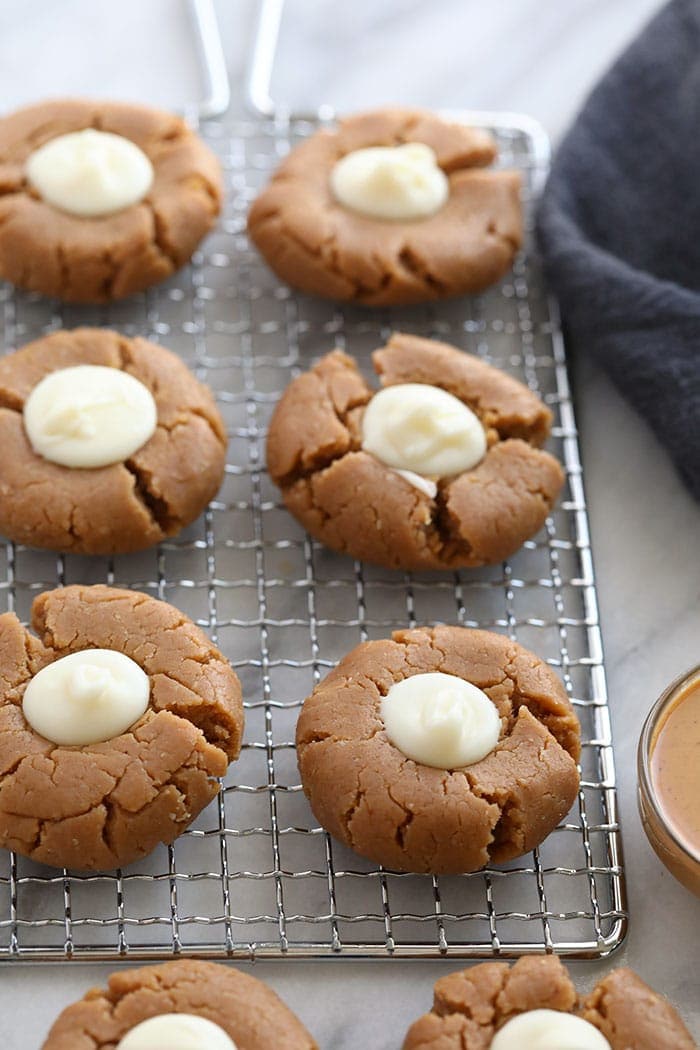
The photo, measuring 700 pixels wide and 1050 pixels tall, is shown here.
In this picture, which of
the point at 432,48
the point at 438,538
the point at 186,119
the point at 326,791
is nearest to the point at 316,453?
the point at 438,538

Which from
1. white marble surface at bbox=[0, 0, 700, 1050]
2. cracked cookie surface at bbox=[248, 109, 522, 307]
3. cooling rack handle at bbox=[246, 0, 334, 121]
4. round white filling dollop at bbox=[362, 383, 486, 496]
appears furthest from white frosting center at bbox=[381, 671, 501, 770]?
cooling rack handle at bbox=[246, 0, 334, 121]

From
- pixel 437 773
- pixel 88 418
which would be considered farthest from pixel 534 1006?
pixel 88 418

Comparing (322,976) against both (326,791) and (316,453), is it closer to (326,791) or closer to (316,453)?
(326,791)

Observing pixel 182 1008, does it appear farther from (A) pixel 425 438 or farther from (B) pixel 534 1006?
(A) pixel 425 438

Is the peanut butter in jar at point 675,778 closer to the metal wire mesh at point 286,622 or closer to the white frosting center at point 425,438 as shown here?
the metal wire mesh at point 286,622

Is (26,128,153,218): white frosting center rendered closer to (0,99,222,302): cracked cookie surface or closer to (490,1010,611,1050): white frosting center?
(0,99,222,302): cracked cookie surface

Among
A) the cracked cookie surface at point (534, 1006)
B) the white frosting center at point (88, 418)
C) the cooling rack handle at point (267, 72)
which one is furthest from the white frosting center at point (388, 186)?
the cracked cookie surface at point (534, 1006)
